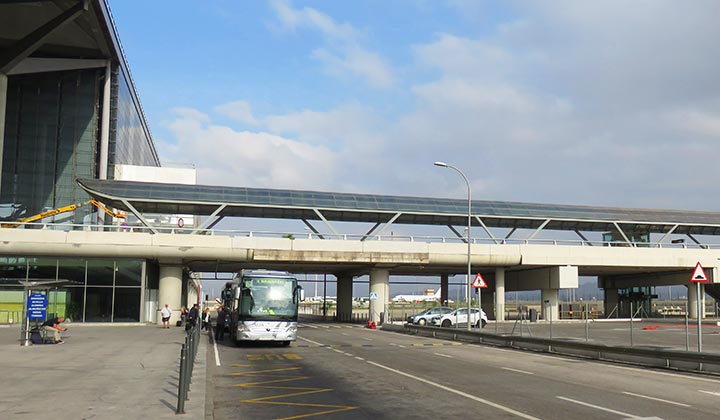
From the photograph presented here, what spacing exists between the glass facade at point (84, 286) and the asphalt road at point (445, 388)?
25052 millimetres

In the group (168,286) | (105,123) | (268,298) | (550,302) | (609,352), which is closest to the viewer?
(609,352)

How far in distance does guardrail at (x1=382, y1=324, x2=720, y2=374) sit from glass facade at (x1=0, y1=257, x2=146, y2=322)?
23.9 metres

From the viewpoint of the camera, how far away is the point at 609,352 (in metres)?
21.3

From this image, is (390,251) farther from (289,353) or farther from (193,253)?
(289,353)

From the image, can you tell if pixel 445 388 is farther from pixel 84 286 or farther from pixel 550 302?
pixel 550 302

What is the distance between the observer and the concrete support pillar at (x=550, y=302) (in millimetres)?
54188

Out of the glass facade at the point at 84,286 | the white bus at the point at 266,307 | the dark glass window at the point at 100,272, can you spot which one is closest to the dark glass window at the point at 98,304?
the glass facade at the point at 84,286

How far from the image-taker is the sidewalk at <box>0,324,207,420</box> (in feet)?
33.5

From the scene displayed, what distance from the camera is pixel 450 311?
4519 cm

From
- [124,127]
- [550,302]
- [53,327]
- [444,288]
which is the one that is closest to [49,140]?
[124,127]

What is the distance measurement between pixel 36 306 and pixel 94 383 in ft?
47.6

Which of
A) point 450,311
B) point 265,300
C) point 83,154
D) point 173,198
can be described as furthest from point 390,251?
point 83,154

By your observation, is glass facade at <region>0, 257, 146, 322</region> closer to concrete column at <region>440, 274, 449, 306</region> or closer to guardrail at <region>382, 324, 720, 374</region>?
guardrail at <region>382, 324, 720, 374</region>

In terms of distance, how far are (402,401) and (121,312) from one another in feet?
122
